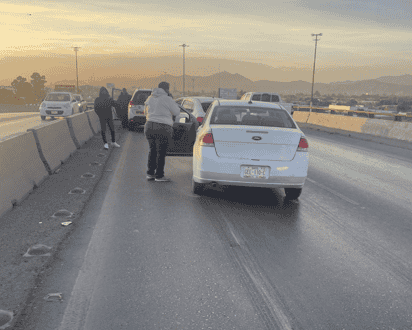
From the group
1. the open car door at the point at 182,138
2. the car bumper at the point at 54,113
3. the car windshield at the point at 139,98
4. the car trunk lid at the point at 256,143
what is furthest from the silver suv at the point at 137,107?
the car trunk lid at the point at 256,143

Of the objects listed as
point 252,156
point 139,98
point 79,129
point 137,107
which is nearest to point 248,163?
point 252,156

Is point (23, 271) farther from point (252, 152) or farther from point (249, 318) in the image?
point (252, 152)

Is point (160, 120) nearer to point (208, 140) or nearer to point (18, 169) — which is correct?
point (208, 140)

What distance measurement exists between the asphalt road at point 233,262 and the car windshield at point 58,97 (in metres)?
24.2

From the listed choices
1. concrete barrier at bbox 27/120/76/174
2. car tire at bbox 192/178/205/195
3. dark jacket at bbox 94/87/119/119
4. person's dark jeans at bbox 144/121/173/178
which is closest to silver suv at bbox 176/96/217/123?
dark jacket at bbox 94/87/119/119

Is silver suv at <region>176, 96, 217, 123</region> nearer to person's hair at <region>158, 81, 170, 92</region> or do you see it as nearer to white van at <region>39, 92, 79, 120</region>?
person's hair at <region>158, 81, 170, 92</region>

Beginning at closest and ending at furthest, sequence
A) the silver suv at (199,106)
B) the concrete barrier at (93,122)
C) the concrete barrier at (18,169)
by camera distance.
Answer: the concrete barrier at (18,169) < the silver suv at (199,106) < the concrete barrier at (93,122)

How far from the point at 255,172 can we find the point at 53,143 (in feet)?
18.4

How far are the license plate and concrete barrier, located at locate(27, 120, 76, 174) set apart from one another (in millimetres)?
4501

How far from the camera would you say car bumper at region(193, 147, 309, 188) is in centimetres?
666

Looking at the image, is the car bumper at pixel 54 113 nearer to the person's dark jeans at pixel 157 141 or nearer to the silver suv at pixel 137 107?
the silver suv at pixel 137 107

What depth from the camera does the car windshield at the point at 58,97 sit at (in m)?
30.3

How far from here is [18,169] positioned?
7.02m

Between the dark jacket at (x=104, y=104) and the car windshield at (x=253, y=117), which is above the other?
the car windshield at (x=253, y=117)
